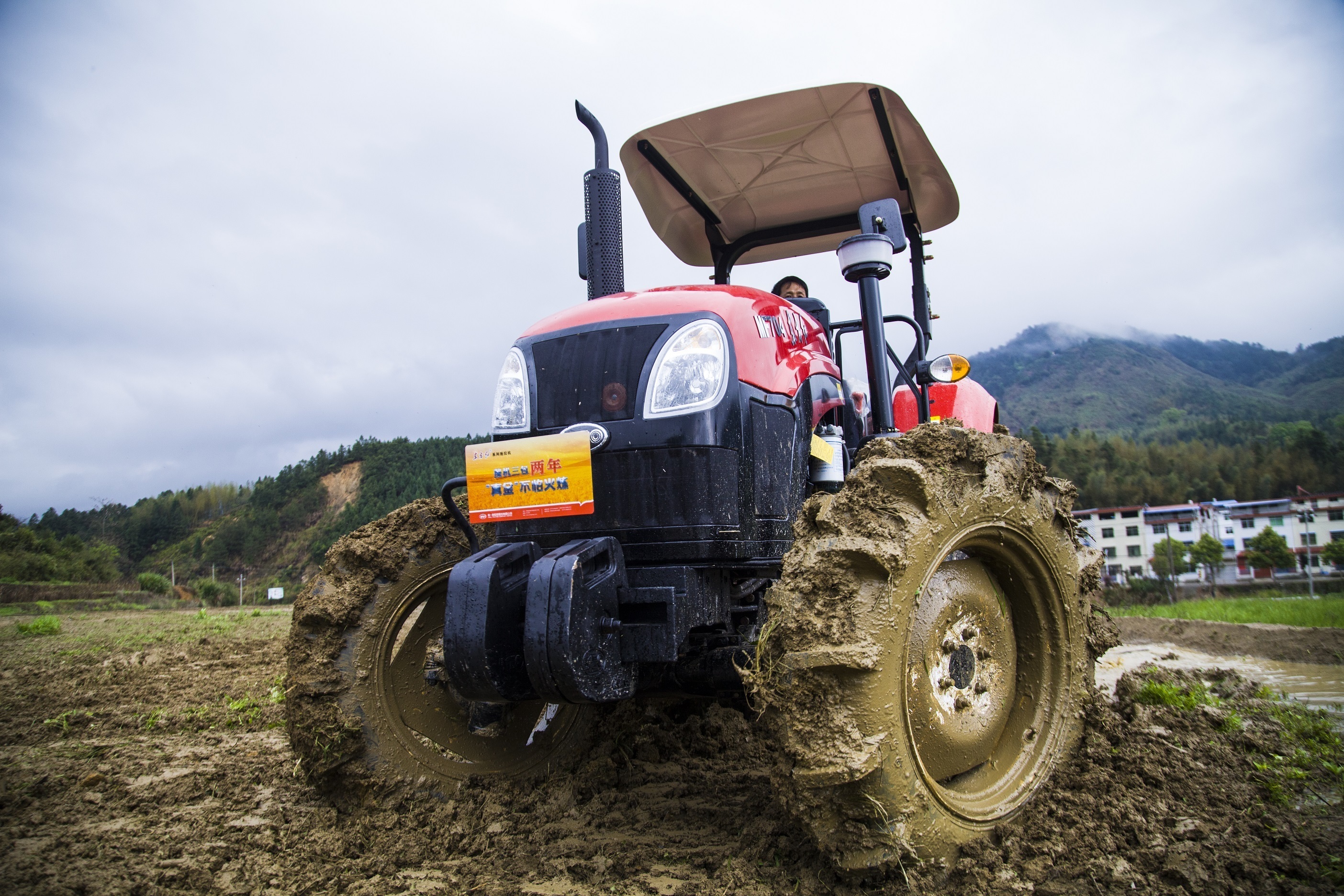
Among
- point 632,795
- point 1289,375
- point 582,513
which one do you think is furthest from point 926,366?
point 1289,375

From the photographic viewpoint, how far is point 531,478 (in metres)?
2.80

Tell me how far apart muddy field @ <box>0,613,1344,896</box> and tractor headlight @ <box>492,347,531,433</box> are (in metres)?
1.42

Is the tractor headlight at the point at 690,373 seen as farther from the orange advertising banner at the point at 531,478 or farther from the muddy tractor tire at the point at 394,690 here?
the muddy tractor tire at the point at 394,690

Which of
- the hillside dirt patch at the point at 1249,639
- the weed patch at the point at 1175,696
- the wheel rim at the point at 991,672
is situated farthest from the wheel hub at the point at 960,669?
the hillside dirt patch at the point at 1249,639

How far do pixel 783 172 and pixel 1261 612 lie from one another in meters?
11.8

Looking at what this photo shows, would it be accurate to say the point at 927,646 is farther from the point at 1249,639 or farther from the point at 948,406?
the point at 1249,639

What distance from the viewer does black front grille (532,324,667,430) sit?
2.83 meters

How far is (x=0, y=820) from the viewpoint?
10.3 ft

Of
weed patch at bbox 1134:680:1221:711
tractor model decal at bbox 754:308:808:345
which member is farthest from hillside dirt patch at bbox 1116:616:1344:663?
tractor model decal at bbox 754:308:808:345

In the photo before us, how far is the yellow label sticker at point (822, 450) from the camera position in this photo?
327 cm

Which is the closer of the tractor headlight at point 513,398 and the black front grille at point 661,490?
the black front grille at point 661,490

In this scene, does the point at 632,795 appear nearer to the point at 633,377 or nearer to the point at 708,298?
the point at 633,377

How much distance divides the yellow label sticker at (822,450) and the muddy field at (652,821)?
3.57ft

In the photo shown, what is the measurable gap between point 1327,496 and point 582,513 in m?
34.0
